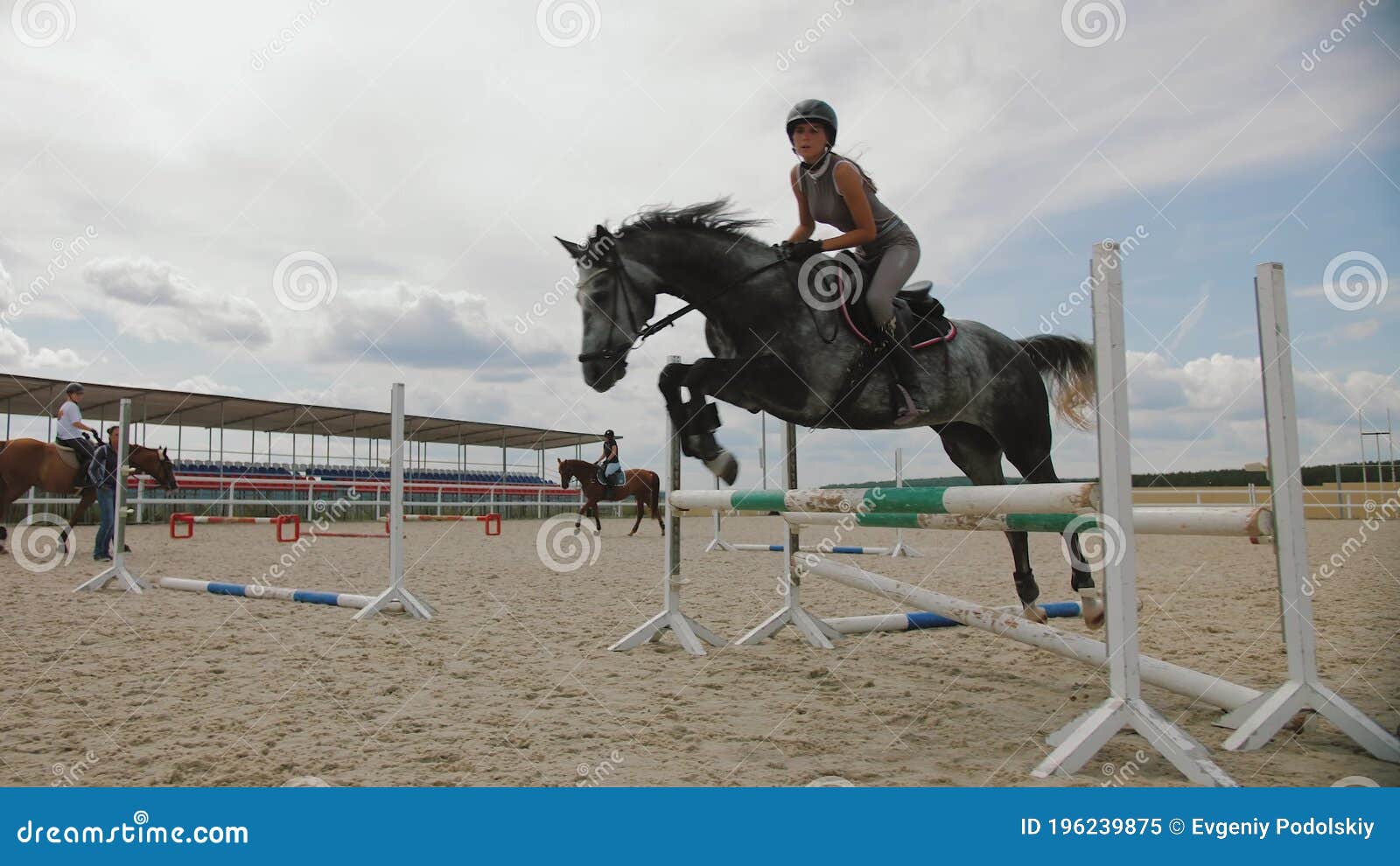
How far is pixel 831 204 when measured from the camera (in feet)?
11.5

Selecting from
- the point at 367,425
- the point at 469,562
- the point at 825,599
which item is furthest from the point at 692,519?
the point at 825,599

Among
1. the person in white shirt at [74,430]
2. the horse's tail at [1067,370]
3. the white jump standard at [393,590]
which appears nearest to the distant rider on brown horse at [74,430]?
the person in white shirt at [74,430]

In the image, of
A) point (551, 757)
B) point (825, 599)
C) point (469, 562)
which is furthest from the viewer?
point (469, 562)

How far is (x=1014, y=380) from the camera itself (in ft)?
13.6

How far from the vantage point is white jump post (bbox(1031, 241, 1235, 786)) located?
212cm

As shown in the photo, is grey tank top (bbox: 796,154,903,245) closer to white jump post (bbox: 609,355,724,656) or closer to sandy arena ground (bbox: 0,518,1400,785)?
white jump post (bbox: 609,355,724,656)

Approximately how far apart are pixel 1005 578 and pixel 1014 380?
443 cm

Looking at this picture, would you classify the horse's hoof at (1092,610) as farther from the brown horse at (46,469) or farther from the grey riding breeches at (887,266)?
the brown horse at (46,469)

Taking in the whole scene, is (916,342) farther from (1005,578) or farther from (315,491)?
(315,491)

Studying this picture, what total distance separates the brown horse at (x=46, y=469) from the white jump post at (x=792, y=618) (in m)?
8.74

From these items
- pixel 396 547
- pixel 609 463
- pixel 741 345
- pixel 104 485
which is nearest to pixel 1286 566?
pixel 741 345

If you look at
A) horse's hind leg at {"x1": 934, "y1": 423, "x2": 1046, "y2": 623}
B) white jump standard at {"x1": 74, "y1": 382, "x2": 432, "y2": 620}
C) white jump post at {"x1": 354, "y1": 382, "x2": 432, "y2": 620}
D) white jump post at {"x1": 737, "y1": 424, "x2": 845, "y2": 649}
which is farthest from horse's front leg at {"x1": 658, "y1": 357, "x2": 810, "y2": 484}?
white jump post at {"x1": 354, "y1": 382, "x2": 432, "y2": 620}

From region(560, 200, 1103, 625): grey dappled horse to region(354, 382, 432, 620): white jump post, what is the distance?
2200mm

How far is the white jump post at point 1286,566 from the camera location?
7.51 feet
